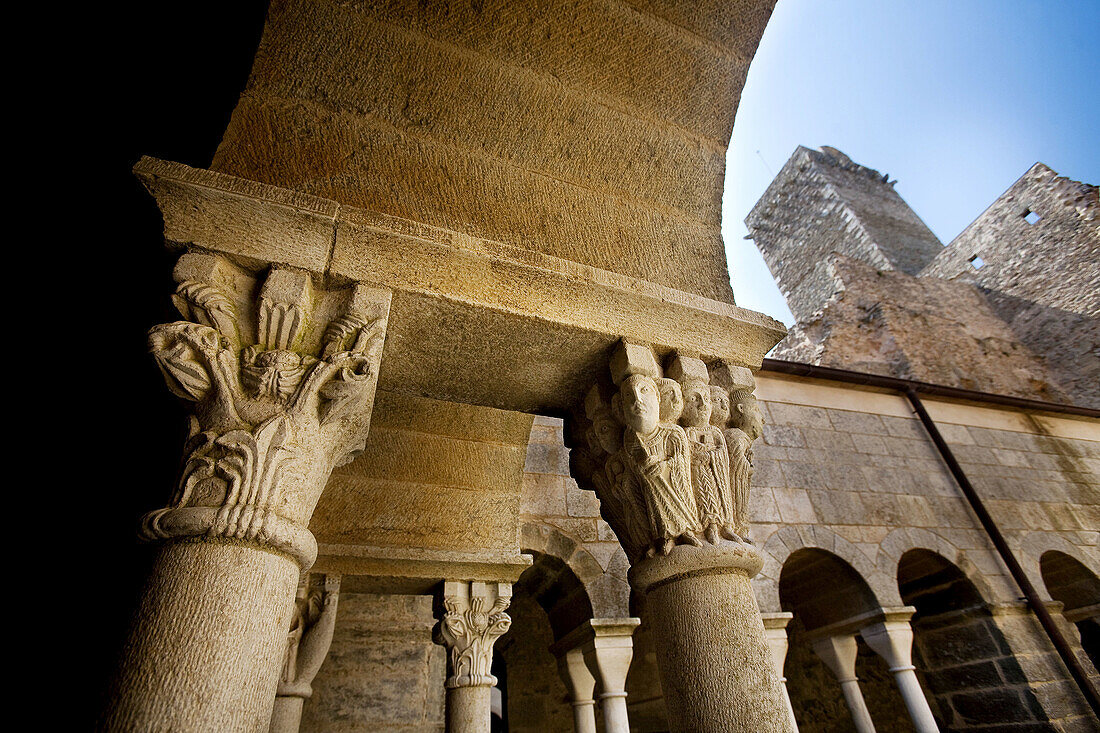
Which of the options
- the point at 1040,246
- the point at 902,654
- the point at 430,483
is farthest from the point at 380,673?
the point at 1040,246

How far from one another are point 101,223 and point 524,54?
222 centimetres

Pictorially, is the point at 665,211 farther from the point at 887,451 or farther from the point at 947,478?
the point at 947,478

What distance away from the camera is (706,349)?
1.97 meters

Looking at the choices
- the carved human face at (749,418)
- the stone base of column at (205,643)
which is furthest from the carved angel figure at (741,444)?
the stone base of column at (205,643)

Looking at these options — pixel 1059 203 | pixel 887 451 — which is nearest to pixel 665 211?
pixel 887 451

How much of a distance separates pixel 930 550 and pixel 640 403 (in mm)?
4400

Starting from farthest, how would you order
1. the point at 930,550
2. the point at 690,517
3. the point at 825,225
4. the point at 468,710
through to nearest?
the point at 825,225, the point at 930,550, the point at 468,710, the point at 690,517

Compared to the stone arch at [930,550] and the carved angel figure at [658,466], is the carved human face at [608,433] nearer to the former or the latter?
the carved angel figure at [658,466]

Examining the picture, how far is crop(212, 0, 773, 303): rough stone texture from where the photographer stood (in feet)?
5.87

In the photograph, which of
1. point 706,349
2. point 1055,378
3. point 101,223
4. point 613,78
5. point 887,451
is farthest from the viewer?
point 1055,378

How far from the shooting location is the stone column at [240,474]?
0.99 m

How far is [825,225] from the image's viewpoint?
44.8ft

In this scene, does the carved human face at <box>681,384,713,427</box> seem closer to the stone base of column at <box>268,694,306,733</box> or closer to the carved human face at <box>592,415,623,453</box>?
the carved human face at <box>592,415,623,453</box>

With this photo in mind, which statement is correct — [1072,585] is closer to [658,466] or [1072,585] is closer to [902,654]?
[902,654]
